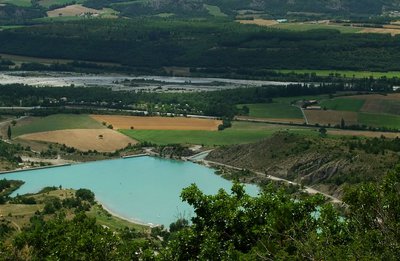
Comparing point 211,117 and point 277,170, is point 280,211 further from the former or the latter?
point 211,117

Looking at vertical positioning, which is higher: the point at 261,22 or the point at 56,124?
the point at 261,22

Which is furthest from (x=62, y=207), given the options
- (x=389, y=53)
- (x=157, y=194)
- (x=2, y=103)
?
(x=389, y=53)

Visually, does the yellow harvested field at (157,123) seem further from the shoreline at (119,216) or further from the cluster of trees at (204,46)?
the cluster of trees at (204,46)

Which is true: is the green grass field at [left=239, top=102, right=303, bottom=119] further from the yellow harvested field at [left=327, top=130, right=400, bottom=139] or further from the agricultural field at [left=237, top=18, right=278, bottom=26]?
the agricultural field at [left=237, top=18, right=278, bottom=26]

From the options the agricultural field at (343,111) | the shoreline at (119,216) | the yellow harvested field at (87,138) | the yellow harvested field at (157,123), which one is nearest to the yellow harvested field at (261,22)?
the agricultural field at (343,111)

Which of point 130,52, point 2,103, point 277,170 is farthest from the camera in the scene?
point 130,52

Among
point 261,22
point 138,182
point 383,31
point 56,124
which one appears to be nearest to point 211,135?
point 56,124

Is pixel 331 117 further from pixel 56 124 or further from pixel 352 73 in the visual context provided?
pixel 352 73
